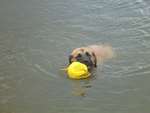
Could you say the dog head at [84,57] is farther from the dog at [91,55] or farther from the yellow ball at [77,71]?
the yellow ball at [77,71]

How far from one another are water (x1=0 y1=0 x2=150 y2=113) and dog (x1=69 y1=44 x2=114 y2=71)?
0.68 ft

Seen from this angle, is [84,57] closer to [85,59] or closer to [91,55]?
[85,59]

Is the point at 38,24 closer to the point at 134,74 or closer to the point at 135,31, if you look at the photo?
the point at 135,31

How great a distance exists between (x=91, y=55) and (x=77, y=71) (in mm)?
634

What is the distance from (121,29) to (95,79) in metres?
2.73

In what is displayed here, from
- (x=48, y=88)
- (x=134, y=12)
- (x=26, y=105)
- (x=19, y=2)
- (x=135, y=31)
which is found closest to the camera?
(x=26, y=105)

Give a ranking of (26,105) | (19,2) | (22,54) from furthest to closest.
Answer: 1. (19,2)
2. (22,54)
3. (26,105)

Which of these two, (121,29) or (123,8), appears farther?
(123,8)

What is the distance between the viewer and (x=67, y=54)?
973 centimetres

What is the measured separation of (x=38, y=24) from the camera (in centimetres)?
1161

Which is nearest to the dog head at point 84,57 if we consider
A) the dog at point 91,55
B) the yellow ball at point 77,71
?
the dog at point 91,55

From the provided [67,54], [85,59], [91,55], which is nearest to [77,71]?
[85,59]

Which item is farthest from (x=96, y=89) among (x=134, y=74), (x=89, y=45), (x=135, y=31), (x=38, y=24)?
(x=38, y=24)

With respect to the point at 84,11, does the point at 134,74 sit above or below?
below
